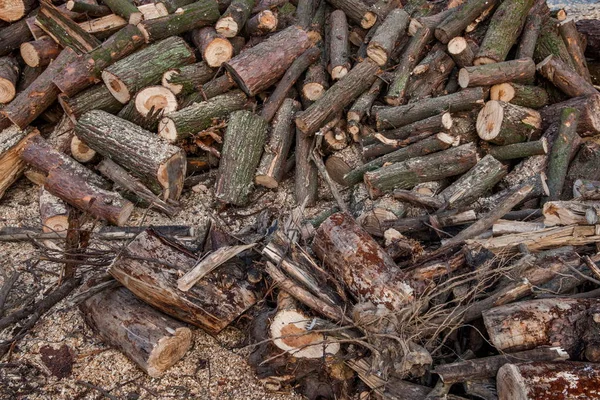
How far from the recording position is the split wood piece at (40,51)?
609cm

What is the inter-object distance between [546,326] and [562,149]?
2.32m

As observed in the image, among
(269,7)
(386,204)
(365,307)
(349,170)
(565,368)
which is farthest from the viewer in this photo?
(269,7)

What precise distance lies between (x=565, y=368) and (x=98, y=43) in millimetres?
5511

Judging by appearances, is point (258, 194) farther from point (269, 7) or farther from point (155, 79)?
point (269, 7)

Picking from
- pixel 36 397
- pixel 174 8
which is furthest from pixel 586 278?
pixel 174 8

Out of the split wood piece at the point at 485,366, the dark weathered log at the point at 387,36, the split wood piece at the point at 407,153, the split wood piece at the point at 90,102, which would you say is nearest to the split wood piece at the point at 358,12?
the dark weathered log at the point at 387,36

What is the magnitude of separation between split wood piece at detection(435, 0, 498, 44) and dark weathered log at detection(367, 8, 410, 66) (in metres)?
0.43

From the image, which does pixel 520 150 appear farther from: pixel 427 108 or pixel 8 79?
pixel 8 79

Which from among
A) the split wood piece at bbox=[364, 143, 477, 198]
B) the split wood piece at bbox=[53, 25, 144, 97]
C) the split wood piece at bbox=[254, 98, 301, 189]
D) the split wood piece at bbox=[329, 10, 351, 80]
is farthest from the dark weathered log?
the split wood piece at bbox=[53, 25, 144, 97]

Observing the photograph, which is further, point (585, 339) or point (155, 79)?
point (155, 79)

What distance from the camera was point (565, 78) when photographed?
5.63m

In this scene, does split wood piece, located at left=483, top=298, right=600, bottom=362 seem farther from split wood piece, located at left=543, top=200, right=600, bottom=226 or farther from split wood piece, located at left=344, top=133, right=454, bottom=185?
split wood piece, located at left=344, top=133, right=454, bottom=185

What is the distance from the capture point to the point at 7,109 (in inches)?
227

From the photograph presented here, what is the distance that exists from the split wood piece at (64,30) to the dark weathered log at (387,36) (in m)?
3.05
